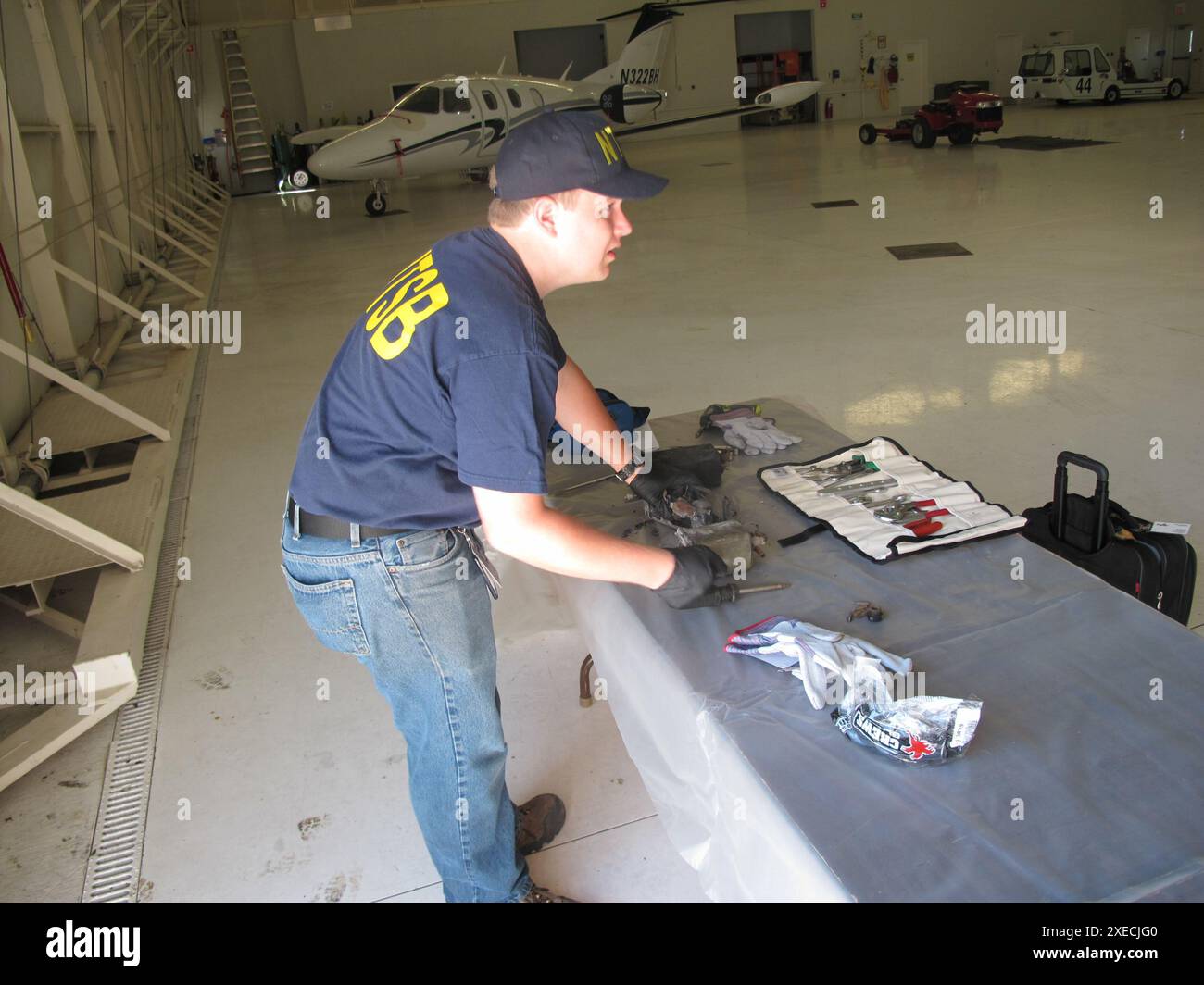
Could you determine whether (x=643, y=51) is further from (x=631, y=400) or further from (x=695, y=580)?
(x=695, y=580)

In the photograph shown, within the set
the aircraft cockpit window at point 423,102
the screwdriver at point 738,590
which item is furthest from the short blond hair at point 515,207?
the aircraft cockpit window at point 423,102

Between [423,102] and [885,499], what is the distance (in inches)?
542

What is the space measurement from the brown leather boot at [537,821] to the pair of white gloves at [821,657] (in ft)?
2.69

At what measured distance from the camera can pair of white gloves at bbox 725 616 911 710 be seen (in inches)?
60.4

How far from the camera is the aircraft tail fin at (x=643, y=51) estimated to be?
1947cm

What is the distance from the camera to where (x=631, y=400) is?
532 centimetres

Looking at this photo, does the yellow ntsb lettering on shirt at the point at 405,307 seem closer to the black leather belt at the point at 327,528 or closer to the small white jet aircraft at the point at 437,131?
the black leather belt at the point at 327,528

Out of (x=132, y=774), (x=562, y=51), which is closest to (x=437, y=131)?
(x=562, y=51)

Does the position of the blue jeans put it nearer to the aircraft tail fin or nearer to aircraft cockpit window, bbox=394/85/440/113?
aircraft cockpit window, bbox=394/85/440/113

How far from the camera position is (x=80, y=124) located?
8.44 metres

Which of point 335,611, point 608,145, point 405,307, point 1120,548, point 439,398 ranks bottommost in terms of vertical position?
point 1120,548

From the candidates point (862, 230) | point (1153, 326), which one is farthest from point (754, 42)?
point (1153, 326)
